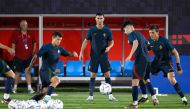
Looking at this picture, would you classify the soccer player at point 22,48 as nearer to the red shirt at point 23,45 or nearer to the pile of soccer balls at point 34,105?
the red shirt at point 23,45

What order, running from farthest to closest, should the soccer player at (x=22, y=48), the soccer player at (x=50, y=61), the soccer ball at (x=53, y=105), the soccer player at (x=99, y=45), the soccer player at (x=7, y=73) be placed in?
1. the soccer player at (x=22, y=48)
2. the soccer player at (x=99, y=45)
3. the soccer player at (x=50, y=61)
4. the soccer player at (x=7, y=73)
5. the soccer ball at (x=53, y=105)

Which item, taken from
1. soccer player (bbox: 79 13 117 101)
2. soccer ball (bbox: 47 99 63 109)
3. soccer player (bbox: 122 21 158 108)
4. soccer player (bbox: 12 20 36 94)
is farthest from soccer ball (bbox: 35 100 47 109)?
soccer player (bbox: 12 20 36 94)

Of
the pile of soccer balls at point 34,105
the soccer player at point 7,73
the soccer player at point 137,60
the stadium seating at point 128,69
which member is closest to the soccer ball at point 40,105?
the pile of soccer balls at point 34,105

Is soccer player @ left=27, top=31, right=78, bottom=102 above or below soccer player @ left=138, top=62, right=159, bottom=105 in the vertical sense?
above

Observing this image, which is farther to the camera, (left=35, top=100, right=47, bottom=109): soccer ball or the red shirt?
the red shirt

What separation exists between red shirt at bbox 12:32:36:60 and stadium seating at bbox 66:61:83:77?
2465 millimetres

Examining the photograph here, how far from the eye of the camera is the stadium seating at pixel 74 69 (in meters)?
22.2

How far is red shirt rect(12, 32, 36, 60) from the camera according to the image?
65.5 feet

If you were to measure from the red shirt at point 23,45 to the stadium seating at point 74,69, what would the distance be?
8.09 feet

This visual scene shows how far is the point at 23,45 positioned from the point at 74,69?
9.98 feet

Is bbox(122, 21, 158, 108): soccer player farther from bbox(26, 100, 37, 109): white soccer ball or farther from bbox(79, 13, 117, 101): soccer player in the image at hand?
bbox(26, 100, 37, 109): white soccer ball

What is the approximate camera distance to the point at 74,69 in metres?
22.5

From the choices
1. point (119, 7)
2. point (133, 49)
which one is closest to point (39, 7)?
point (119, 7)

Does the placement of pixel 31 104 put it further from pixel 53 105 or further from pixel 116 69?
pixel 116 69
